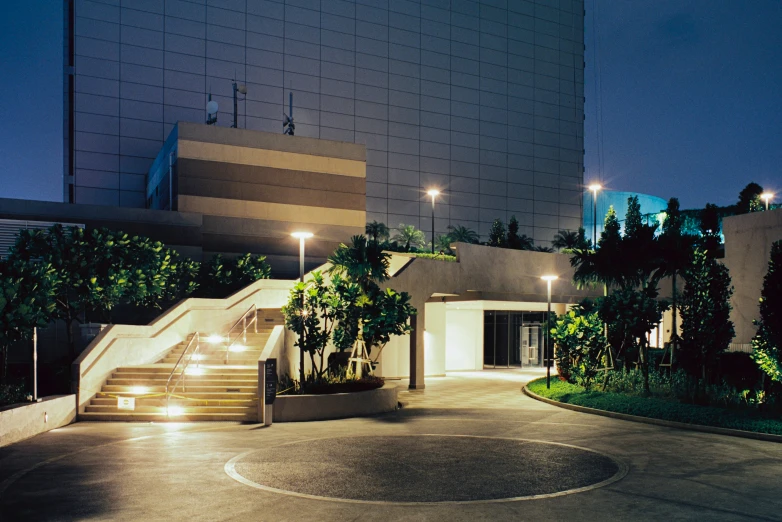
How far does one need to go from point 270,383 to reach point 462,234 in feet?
178

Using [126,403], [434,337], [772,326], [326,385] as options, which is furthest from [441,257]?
[126,403]

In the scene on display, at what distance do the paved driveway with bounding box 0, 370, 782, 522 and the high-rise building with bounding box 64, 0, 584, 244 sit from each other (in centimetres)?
4802

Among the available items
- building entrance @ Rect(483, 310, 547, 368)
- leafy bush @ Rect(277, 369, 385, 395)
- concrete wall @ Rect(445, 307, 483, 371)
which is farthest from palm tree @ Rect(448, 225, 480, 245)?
leafy bush @ Rect(277, 369, 385, 395)

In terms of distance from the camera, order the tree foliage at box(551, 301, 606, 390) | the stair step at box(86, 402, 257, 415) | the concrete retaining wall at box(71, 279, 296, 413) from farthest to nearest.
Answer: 1. the tree foliage at box(551, 301, 606, 390)
2. the concrete retaining wall at box(71, 279, 296, 413)
3. the stair step at box(86, 402, 257, 415)

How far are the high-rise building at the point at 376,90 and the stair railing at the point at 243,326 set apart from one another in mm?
34286

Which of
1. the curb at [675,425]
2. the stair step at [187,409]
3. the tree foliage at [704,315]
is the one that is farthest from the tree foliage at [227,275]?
the tree foliage at [704,315]

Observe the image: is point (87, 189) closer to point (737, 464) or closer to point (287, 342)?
point (287, 342)

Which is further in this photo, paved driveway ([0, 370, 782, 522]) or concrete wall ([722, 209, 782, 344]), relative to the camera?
concrete wall ([722, 209, 782, 344])

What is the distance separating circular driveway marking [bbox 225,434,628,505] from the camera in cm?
1201

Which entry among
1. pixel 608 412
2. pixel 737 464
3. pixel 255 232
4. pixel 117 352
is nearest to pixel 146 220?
pixel 255 232

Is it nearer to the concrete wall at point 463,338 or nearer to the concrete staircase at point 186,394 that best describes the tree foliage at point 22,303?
the concrete staircase at point 186,394

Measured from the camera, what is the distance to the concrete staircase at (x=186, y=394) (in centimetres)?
2164

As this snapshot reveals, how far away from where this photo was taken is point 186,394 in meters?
22.7

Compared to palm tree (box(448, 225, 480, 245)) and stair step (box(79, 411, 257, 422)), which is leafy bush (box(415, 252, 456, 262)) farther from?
palm tree (box(448, 225, 480, 245))
